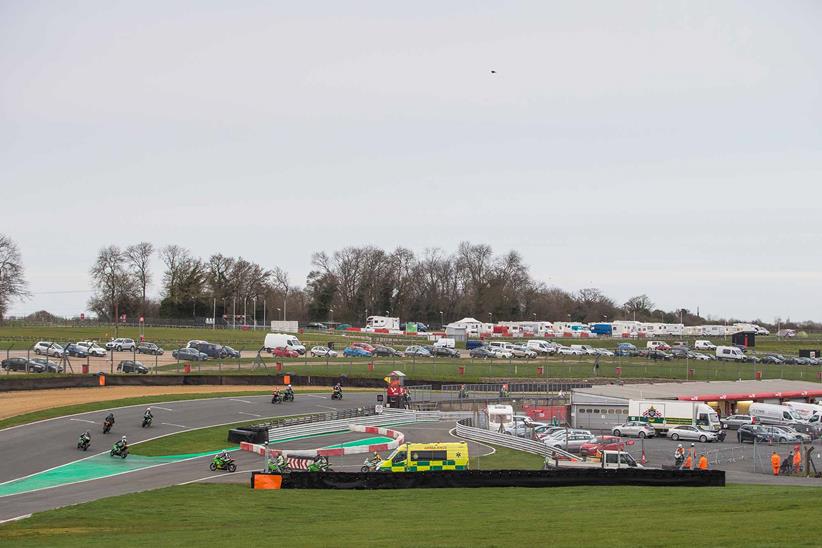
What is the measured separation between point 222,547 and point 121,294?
144 meters

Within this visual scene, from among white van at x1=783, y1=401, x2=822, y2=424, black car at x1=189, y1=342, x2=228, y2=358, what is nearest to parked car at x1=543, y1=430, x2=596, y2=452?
white van at x1=783, y1=401, x2=822, y2=424

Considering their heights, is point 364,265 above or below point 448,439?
above

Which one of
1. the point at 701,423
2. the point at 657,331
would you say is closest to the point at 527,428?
the point at 701,423

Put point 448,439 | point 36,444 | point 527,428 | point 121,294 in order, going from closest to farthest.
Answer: point 36,444 < point 448,439 < point 527,428 < point 121,294

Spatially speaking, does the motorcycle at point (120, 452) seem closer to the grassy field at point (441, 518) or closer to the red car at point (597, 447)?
the grassy field at point (441, 518)

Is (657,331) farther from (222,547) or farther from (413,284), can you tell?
(222,547)

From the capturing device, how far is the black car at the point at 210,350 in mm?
84637

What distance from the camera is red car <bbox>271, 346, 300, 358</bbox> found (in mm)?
87938

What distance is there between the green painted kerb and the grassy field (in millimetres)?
6176

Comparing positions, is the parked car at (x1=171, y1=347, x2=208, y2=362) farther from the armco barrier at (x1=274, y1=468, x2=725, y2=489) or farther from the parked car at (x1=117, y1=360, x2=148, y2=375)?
the armco barrier at (x1=274, y1=468, x2=725, y2=489)

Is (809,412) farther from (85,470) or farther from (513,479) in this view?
(85,470)

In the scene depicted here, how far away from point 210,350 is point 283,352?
24.6ft

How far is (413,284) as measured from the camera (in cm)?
18675

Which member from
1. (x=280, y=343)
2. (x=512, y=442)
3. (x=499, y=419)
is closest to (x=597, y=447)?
(x=512, y=442)
